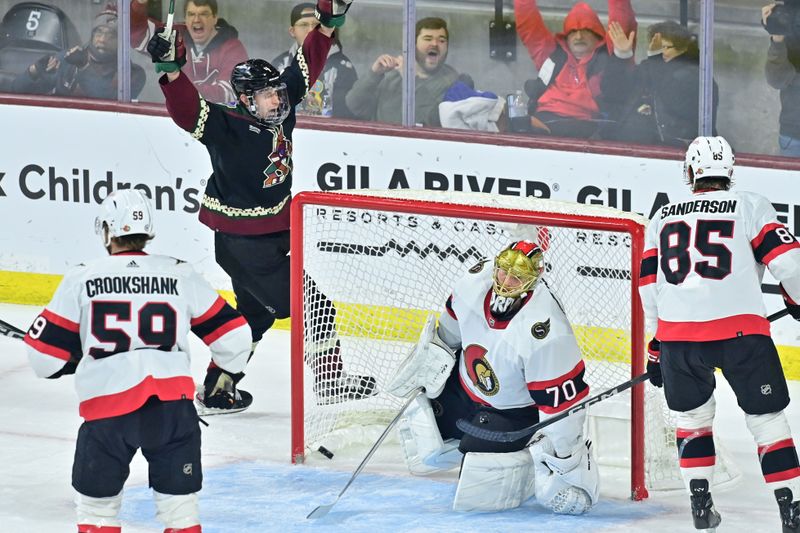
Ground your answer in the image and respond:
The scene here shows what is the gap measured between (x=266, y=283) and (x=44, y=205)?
72.1 inches

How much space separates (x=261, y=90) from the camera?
5887mm

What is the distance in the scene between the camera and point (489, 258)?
5641 millimetres

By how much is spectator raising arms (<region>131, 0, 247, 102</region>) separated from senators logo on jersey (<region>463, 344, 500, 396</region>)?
8.07ft

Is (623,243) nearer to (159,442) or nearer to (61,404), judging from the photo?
(159,442)

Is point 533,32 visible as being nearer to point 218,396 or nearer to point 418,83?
point 418,83

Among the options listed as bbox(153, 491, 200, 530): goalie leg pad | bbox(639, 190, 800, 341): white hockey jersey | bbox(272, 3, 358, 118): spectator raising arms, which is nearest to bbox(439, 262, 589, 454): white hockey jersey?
bbox(639, 190, 800, 341): white hockey jersey

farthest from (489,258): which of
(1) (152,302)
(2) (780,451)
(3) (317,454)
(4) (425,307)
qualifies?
(1) (152,302)

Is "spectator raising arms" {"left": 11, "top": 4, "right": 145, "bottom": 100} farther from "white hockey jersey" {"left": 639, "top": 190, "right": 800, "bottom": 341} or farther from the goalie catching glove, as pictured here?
"white hockey jersey" {"left": 639, "top": 190, "right": 800, "bottom": 341}

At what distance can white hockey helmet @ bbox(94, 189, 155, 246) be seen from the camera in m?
4.29

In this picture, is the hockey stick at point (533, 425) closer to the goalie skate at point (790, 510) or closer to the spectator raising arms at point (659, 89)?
the goalie skate at point (790, 510)

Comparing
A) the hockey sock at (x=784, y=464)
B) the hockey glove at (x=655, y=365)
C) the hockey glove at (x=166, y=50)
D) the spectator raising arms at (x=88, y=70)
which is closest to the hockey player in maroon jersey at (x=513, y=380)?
the hockey glove at (x=655, y=365)

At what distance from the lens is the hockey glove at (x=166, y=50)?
5.62 meters

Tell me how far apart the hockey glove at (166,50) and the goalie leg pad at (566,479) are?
1.62 m

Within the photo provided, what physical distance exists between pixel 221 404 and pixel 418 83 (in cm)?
155
